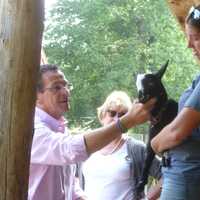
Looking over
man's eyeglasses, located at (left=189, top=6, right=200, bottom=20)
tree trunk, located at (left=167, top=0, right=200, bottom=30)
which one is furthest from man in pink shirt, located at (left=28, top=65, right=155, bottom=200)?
tree trunk, located at (left=167, top=0, right=200, bottom=30)

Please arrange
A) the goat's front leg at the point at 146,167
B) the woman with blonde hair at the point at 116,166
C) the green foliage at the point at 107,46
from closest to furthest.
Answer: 1. the goat's front leg at the point at 146,167
2. the woman with blonde hair at the point at 116,166
3. the green foliage at the point at 107,46

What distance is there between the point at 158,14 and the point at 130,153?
8027 mm

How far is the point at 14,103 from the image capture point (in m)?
1.71

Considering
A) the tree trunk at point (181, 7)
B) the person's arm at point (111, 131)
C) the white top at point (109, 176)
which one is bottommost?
the white top at point (109, 176)

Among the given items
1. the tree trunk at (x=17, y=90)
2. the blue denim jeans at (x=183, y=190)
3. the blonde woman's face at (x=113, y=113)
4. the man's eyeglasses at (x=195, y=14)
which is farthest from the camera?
the blonde woman's face at (x=113, y=113)

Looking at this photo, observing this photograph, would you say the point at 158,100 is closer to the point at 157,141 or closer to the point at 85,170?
the point at 157,141

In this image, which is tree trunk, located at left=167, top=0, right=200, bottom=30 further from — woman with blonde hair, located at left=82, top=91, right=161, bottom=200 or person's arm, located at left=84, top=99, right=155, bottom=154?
person's arm, located at left=84, top=99, right=155, bottom=154

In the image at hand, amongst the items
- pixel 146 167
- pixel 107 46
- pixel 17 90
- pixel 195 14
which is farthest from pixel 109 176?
pixel 107 46

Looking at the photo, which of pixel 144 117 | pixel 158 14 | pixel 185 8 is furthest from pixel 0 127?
pixel 158 14

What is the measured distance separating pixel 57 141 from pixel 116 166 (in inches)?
36.4

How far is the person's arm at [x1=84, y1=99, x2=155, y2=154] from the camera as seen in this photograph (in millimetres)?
2271

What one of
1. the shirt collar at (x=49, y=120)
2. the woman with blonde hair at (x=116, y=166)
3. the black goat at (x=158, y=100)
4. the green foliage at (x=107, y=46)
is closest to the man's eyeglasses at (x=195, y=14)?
the black goat at (x=158, y=100)

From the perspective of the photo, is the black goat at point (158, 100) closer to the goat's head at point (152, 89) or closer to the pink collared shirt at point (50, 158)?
the goat's head at point (152, 89)

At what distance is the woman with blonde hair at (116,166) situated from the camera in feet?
10.2
